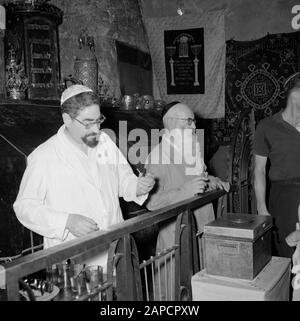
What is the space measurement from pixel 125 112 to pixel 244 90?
244 cm

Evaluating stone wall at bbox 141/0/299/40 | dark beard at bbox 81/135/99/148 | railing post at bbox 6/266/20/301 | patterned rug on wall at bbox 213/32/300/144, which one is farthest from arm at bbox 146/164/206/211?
stone wall at bbox 141/0/299/40

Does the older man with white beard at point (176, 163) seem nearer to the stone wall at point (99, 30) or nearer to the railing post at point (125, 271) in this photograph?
the railing post at point (125, 271)

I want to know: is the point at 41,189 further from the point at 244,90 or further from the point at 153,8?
the point at 153,8

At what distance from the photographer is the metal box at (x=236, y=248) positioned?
7.01 feet

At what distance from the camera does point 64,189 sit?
2.17 meters

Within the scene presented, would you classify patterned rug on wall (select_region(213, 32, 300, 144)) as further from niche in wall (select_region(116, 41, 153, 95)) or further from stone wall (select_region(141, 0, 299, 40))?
niche in wall (select_region(116, 41, 153, 95))

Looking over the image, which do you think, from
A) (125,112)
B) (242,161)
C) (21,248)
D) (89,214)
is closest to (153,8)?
(125,112)

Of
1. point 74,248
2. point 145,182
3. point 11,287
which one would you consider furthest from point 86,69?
point 11,287

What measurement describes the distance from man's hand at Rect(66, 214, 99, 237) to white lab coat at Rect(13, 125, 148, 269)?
0.07m

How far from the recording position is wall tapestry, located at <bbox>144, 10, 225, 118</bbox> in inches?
278

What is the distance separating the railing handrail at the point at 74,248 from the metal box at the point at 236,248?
0.26m

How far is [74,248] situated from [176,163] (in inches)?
59.4

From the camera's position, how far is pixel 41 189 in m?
2.12

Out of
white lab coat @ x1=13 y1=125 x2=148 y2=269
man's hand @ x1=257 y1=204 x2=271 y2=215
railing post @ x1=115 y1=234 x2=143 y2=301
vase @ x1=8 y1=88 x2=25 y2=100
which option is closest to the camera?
railing post @ x1=115 y1=234 x2=143 y2=301
